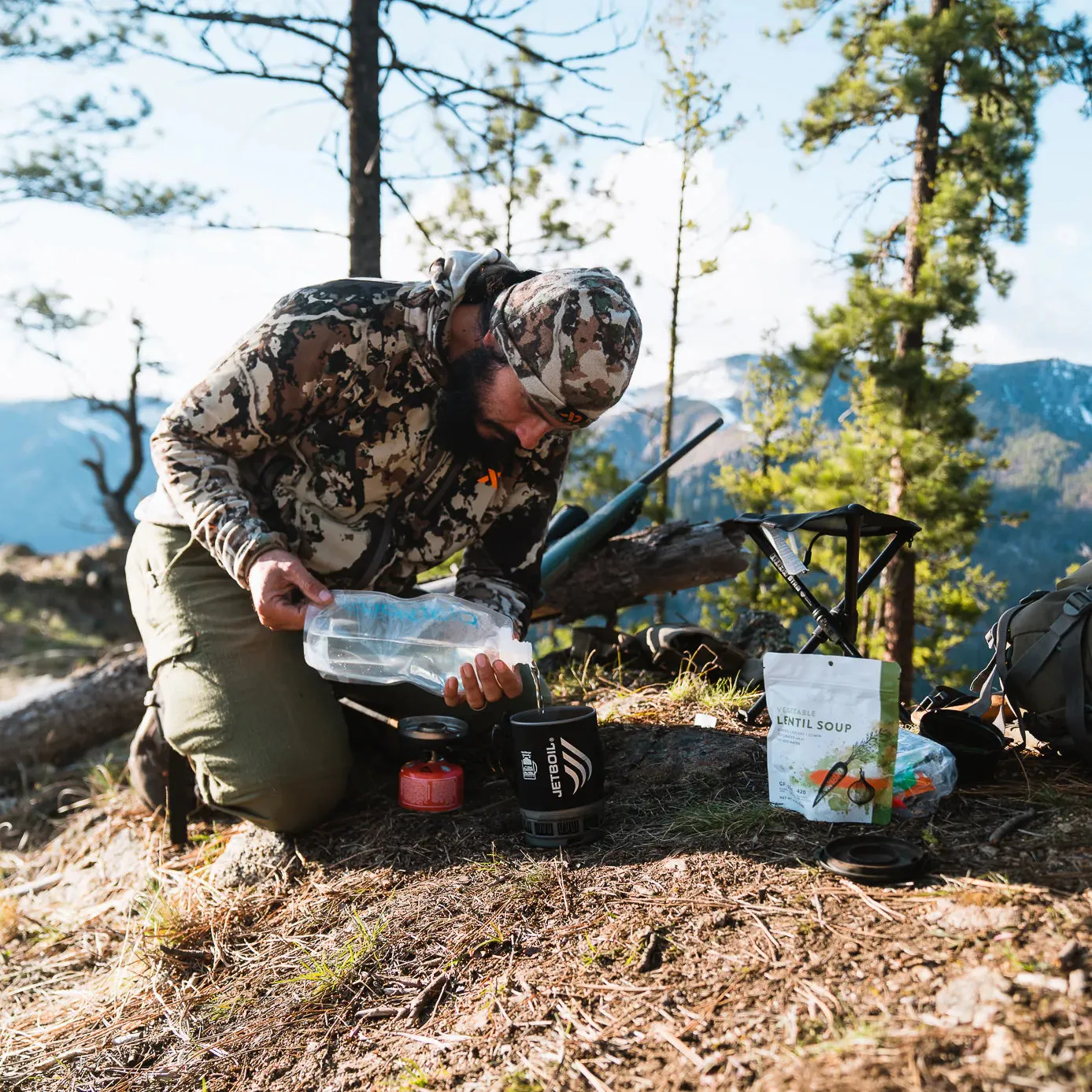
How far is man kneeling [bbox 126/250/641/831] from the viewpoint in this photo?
9.73ft

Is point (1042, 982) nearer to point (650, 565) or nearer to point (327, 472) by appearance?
point (327, 472)

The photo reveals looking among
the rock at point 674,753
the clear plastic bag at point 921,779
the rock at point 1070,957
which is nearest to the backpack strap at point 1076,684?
the clear plastic bag at point 921,779

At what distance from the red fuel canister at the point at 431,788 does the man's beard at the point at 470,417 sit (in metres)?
1.19

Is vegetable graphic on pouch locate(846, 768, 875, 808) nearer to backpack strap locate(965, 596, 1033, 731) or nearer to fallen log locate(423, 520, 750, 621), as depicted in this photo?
backpack strap locate(965, 596, 1033, 731)

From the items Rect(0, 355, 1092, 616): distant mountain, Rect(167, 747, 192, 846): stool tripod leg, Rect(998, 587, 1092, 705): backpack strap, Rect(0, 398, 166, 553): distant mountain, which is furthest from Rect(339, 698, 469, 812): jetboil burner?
Rect(0, 398, 166, 553): distant mountain

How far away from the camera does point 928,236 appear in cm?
1260

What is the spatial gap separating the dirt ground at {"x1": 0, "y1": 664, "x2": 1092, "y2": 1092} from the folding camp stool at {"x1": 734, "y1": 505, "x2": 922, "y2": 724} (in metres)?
0.54

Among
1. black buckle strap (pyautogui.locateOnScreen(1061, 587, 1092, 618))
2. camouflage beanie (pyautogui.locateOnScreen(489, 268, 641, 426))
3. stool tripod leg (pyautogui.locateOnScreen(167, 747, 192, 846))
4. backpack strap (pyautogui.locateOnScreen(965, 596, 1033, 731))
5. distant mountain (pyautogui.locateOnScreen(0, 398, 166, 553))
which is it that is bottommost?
distant mountain (pyautogui.locateOnScreen(0, 398, 166, 553))

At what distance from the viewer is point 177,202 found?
13.0 meters

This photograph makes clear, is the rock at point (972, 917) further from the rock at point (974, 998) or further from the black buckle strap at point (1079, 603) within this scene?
the black buckle strap at point (1079, 603)

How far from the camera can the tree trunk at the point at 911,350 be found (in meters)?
12.7

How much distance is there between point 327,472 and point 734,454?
30339 mm

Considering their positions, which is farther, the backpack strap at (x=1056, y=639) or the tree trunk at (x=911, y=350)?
the tree trunk at (x=911, y=350)

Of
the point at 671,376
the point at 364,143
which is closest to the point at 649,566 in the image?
the point at 364,143
